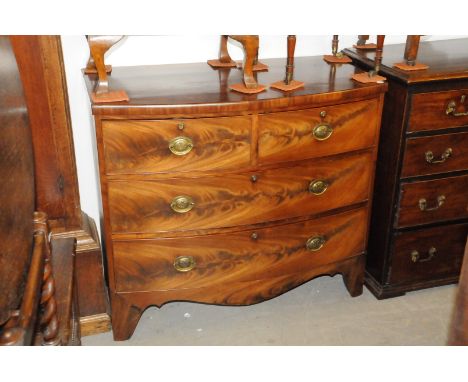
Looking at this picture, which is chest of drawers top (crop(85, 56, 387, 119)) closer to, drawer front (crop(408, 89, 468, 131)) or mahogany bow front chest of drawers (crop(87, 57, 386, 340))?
mahogany bow front chest of drawers (crop(87, 57, 386, 340))

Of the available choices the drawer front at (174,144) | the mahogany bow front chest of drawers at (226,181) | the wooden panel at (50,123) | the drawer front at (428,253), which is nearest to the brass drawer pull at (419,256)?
the drawer front at (428,253)

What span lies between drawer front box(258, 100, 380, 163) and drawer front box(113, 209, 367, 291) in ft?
1.01

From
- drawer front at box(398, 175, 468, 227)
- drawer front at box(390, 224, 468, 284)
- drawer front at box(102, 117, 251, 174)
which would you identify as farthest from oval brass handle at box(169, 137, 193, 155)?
drawer front at box(390, 224, 468, 284)

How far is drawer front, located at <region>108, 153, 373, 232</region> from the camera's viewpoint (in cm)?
195

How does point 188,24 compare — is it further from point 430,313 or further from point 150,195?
point 430,313

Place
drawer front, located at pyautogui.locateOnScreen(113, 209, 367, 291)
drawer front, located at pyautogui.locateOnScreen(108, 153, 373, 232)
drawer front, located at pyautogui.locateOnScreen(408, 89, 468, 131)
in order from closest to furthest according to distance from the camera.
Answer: drawer front, located at pyautogui.locateOnScreen(108, 153, 373, 232)
drawer front, located at pyautogui.locateOnScreen(113, 209, 367, 291)
drawer front, located at pyautogui.locateOnScreen(408, 89, 468, 131)

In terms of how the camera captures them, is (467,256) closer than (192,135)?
Yes

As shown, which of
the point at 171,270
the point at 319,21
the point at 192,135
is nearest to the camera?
the point at 319,21

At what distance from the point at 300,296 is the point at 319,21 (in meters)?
2.21

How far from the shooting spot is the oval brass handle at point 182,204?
197 cm

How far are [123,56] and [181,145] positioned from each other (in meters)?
0.68

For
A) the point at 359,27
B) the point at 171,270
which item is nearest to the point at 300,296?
the point at 171,270

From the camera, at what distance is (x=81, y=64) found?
89.8 inches

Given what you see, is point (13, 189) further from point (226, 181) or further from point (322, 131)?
point (322, 131)
